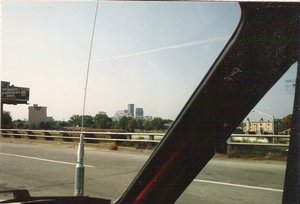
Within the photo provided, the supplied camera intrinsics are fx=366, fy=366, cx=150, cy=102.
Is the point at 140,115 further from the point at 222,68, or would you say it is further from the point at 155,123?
the point at 222,68

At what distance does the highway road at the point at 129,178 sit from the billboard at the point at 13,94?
690 mm

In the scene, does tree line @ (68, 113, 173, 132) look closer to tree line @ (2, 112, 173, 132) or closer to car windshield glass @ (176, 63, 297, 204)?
tree line @ (2, 112, 173, 132)

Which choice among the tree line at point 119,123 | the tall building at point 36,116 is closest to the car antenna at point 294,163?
the tree line at point 119,123

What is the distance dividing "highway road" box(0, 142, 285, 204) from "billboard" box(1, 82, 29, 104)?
2.26 feet

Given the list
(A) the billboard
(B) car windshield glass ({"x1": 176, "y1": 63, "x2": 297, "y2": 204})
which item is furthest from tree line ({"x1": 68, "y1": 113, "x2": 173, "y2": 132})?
(A) the billboard

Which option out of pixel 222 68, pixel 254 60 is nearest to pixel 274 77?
pixel 254 60

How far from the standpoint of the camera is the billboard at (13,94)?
1.82 meters

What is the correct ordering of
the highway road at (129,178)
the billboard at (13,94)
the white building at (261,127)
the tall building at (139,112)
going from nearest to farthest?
the white building at (261,127) → the tall building at (139,112) → the highway road at (129,178) → the billboard at (13,94)

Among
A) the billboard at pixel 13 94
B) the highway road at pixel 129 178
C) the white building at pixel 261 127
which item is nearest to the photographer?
the white building at pixel 261 127

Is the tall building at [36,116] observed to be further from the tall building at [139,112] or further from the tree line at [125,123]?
the tall building at [139,112]

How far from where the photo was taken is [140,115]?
4.76 feet

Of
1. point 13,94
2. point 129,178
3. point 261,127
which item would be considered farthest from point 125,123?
point 129,178

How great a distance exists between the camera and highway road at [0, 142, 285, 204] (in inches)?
64.8

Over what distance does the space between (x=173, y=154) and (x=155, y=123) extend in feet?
0.72
